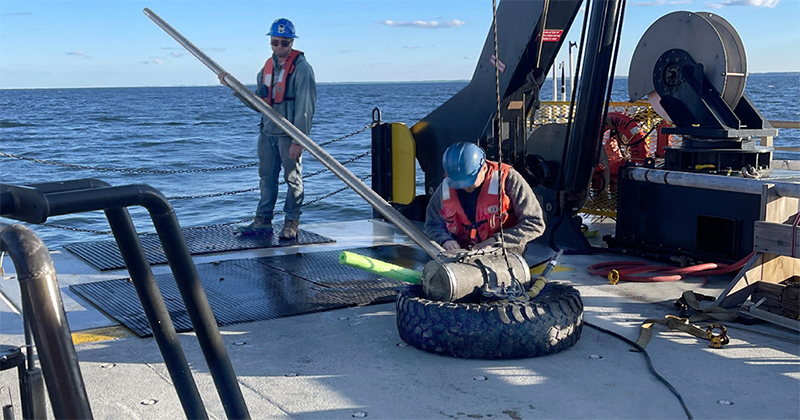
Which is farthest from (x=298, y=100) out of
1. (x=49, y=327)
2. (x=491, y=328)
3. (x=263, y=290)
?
(x=49, y=327)

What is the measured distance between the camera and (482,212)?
17.8 ft

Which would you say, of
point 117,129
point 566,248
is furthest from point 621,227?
point 117,129

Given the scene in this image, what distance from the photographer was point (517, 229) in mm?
5391

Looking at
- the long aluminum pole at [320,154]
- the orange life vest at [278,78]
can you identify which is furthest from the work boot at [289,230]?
the long aluminum pole at [320,154]

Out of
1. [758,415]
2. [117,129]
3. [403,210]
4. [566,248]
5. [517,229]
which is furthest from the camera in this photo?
[117,129]

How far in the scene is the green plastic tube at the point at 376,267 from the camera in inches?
181

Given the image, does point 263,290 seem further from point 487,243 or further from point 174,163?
point 174,163

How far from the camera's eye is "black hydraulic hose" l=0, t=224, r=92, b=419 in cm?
152

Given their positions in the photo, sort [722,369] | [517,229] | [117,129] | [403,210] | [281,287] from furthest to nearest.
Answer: [117,129]
[403,210]
[281,287]
[517,229]
[722,369]

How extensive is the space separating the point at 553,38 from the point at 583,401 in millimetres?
4354

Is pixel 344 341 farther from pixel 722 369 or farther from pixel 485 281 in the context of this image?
pixel 722 369

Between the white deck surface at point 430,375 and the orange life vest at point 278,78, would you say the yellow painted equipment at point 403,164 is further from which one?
the white deck surface at point 430,375

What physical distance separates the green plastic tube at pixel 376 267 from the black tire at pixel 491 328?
30 centimetres

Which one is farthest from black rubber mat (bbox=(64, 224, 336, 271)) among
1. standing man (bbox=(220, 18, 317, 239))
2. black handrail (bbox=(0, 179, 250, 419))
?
black handrail (bbox=(0, 179, 250, 419))
